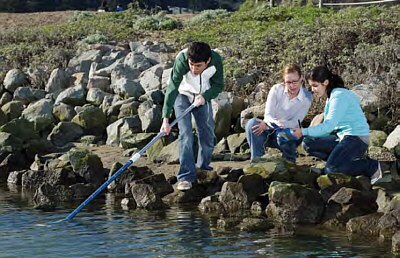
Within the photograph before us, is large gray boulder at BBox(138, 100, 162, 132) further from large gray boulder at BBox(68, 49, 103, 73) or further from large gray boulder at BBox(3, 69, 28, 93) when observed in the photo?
large gray boulder at BBox(3, 69, 28, 93)

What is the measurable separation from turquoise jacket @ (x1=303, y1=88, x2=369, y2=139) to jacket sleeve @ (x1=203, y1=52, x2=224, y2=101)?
1202mm

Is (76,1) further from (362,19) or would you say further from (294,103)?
(294,103)

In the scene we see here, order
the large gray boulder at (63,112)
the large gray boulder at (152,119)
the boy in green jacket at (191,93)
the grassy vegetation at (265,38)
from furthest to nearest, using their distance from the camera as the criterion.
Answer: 1. the large gray boulder at (63,112)
2. the grassy vegetation at (265,38)
3. the large gray boulder at (152,119)
4. the boy in green jacket at (191,93)

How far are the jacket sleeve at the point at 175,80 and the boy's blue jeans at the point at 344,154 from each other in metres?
1.66

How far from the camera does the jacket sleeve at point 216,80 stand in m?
10.4

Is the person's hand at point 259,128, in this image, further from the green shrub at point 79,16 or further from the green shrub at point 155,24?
the green shrub at point 79,16

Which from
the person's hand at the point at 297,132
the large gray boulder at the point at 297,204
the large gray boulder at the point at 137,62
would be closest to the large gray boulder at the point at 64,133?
the large gray boulder at the point at 137,62

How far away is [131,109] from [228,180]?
4.83 m

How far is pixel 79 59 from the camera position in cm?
1941

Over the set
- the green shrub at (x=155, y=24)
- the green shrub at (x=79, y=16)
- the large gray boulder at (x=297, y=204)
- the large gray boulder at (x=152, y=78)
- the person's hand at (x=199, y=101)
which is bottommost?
the large gray boulder at (x=297, y=204)

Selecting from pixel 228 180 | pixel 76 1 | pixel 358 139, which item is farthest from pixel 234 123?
pixel 76 1

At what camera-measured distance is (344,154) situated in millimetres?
10023

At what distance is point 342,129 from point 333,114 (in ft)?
0.87

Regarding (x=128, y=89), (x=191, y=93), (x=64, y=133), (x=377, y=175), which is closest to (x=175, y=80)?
(x=191, y=93)
